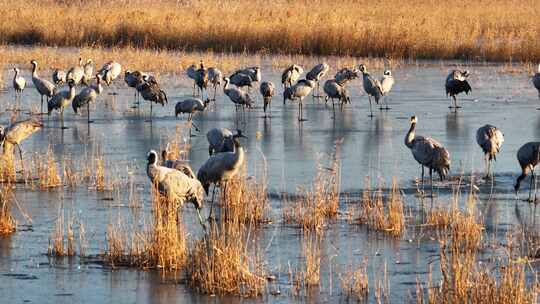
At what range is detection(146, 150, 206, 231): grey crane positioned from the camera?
39.4 feet

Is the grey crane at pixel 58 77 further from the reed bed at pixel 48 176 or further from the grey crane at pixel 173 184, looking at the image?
the grey crane at pixel 173 184

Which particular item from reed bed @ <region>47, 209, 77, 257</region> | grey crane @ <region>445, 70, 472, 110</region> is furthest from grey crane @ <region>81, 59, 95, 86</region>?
reed bed @ <region>47, 209, 77, 257</region>

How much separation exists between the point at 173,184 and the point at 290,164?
5094 millimetres

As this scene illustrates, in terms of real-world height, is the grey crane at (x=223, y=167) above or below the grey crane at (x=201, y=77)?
below

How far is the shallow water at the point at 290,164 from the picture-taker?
10.4 metres

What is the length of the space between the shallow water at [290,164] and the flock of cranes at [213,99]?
367 millimetres

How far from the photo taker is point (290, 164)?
55.7 ft

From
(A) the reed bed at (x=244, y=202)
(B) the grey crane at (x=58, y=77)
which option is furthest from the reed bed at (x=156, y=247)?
(B) the grey crane at (x=58, y=77)

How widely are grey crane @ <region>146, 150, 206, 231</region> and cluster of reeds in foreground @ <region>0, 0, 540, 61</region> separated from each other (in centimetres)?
2271

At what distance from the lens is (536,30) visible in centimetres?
3800

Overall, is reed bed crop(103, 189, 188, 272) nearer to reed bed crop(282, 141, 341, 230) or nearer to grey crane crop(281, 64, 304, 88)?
reed bed crop(282, 141, 341, 230)

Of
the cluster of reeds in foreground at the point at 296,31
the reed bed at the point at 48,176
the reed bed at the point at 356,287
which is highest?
the cluster of reeds in foreground at the point at 296,31

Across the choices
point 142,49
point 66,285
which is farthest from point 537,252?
point 142,49

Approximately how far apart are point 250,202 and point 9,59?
22.0 meters
